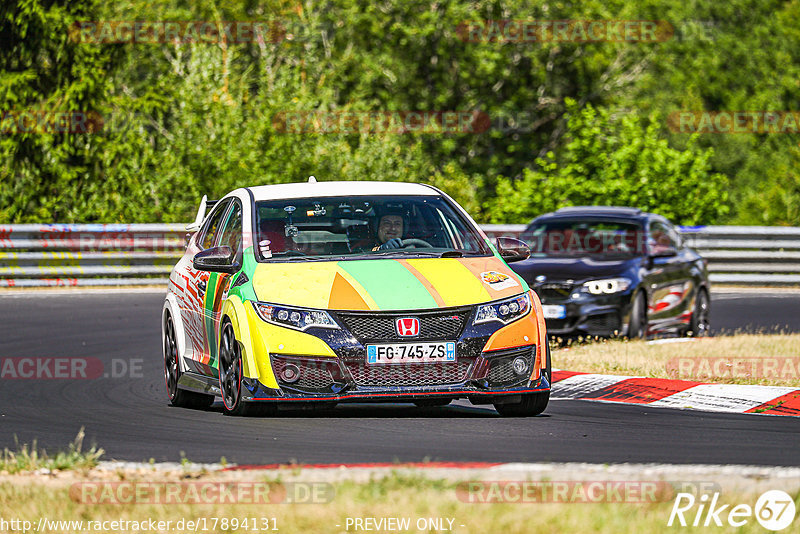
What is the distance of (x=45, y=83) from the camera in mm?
30594

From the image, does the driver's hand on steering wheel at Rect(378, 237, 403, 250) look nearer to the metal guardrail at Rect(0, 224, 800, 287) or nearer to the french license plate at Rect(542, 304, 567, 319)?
the french license plate at Rect(542, 304, 567, 319)

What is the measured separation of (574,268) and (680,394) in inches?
207

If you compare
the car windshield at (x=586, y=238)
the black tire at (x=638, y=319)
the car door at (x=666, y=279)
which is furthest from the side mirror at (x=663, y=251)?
the black tire at (x=638, y=319)

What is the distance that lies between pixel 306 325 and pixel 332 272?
0.52 meters

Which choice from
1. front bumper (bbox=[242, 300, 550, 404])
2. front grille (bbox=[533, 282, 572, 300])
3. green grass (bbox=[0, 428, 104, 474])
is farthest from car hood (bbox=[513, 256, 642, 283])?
green grass (bbox=[0, 428, 104, 474])

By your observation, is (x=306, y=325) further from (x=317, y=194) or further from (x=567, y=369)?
(x=567, y=369)

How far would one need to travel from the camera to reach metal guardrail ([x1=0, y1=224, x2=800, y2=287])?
24.5 m

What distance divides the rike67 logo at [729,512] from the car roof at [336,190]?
4.85 m

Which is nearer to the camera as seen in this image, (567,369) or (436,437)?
(436,437)

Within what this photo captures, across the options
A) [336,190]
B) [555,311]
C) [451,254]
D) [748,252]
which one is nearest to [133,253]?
[748,252]

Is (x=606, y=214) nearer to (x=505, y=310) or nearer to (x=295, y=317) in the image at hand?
(x=505, y=310)

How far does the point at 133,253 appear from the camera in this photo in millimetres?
25219

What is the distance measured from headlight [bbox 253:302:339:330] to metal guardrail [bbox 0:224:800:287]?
1595 cm

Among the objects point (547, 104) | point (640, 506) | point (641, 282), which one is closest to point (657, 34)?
point (547, 104)
